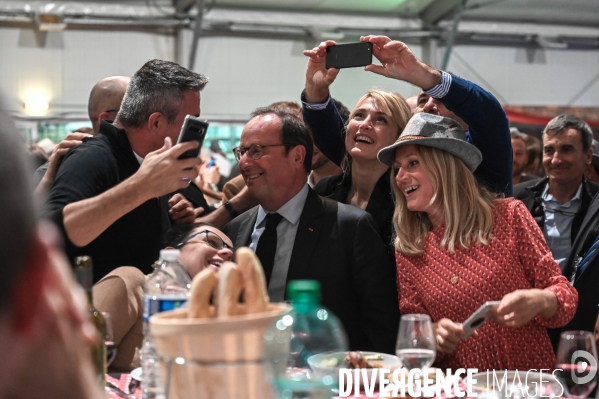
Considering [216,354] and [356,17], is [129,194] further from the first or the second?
[356,17]

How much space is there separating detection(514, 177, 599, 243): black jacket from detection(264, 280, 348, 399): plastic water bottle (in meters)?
3.59

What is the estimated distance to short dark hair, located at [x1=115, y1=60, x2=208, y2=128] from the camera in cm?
303

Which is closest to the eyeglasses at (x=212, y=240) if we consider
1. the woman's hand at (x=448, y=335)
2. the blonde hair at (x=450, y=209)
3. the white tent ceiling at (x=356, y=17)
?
the blonde hair at (x=450, y=209)

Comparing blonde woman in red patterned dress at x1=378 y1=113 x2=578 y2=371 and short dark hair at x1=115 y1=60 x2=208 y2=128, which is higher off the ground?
short dark hair at x1=115 y1=60 x2=208 y2=128

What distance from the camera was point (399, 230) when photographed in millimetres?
2816

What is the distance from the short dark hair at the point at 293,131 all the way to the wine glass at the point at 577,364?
1.78 m

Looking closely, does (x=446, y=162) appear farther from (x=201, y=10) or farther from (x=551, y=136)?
(x=201, y=10)

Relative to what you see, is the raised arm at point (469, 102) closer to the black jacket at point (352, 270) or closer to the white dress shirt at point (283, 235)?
the black jacket at point (352, 270)

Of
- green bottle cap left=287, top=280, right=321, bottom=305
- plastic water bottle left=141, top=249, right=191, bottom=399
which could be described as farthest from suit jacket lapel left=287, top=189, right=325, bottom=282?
green bottle cap left=287, top=280, right=321, bottom=305

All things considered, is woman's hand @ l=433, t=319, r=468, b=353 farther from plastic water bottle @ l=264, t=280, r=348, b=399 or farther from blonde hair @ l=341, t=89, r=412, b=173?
blonde hair @ l=341, t=89, r=412, b=173

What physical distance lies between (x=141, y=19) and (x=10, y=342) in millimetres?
10444

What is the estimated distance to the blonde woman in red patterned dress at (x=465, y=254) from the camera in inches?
101

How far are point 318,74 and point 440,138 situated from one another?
83 cm

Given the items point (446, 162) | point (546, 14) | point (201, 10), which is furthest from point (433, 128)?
point (546, 14)
